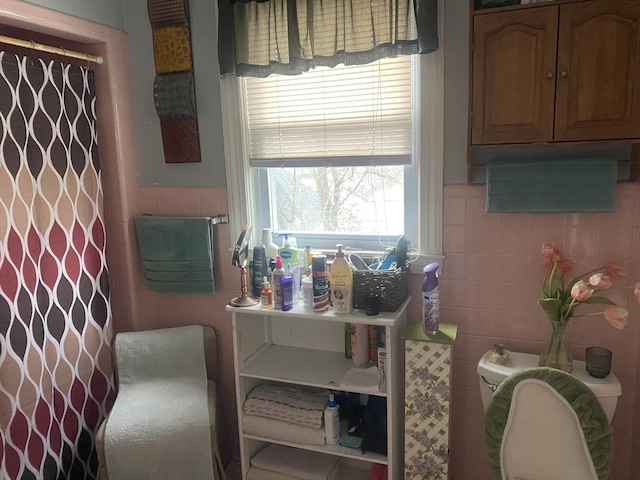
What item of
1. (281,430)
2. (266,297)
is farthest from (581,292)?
(281,430)

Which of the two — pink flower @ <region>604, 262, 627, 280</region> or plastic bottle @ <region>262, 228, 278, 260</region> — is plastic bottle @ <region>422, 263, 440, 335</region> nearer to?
pink flower @ <region>604, 262, 627, 280</region>

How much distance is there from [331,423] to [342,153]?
1146mm

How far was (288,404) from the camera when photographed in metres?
2.10

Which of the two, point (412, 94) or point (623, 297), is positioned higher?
point (412, 94)

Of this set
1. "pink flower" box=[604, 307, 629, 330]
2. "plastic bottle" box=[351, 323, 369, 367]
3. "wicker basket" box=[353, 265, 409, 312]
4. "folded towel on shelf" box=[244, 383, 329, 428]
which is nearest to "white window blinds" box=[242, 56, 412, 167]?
"wicker basket" box=[353, 265, 409, 312]

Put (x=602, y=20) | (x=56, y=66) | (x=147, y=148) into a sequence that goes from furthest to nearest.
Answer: (x=147, y=148)
(x=56, y=66)
(x=602, y=20)

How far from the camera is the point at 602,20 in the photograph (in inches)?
59.7

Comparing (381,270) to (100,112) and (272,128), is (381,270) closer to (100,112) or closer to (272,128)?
(272,128)

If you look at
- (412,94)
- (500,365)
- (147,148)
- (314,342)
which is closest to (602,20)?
(412,94)

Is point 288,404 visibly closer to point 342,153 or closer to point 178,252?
point 178,252

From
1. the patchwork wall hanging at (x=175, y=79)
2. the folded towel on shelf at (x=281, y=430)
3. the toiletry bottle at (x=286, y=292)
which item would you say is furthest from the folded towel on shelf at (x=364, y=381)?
the patchwork wall hanging at (x=175, y=79)

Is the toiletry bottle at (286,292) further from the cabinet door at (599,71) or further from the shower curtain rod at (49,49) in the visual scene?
the shower curtain rod at (49,49)

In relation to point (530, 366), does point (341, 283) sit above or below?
above

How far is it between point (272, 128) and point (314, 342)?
3.36ft
